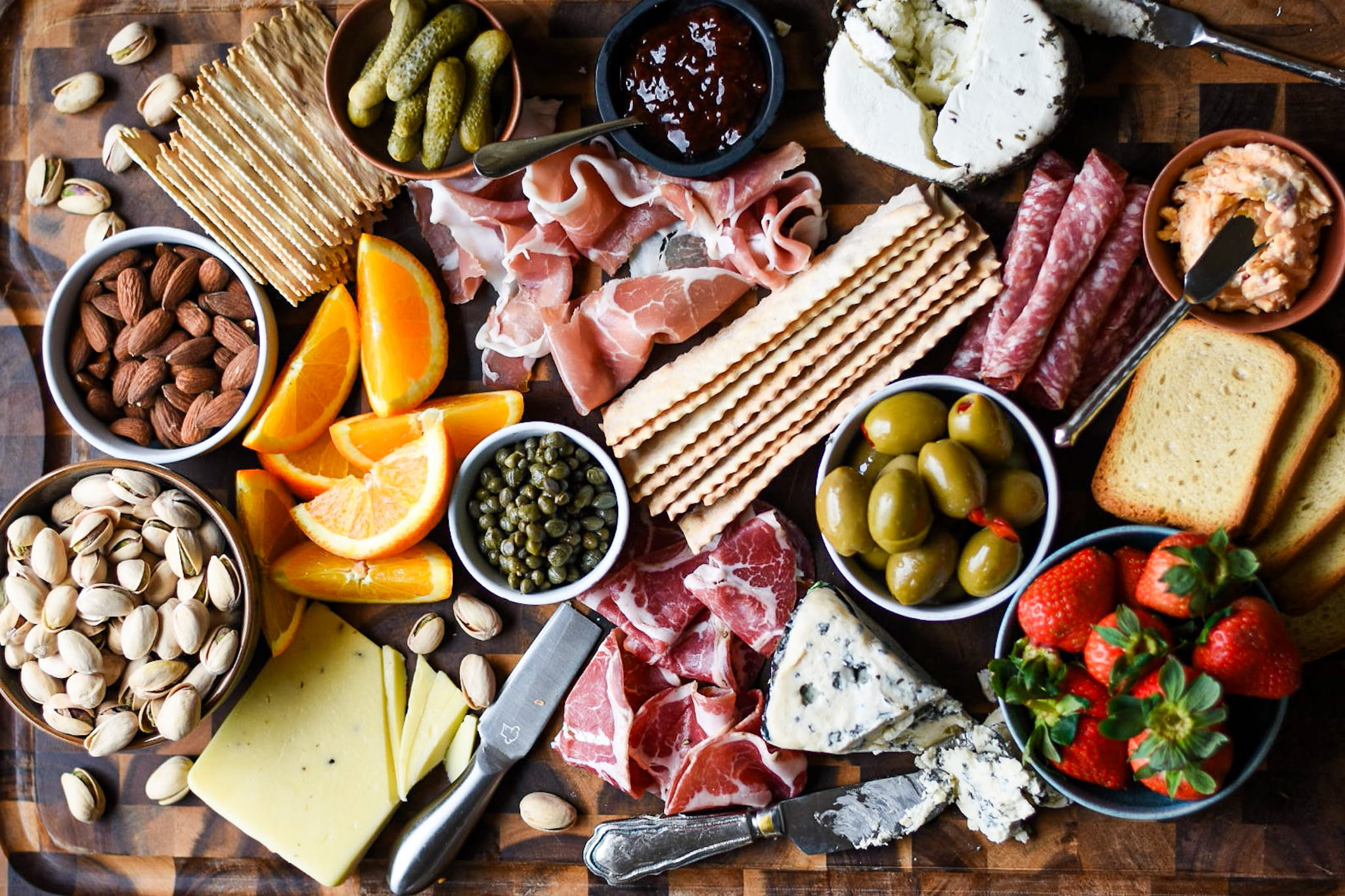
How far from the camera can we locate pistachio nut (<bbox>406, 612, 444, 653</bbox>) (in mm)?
2502

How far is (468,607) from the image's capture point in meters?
2.47

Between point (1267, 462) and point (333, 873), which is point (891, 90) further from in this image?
point (333, 873)

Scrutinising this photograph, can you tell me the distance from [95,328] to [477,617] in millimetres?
1115

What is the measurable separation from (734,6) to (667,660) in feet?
4.85

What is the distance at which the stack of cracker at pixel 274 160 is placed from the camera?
2357mm

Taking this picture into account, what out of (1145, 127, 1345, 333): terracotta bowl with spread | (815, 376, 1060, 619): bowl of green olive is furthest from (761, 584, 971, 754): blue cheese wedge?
(1145, 127, 1345, 333): terracotta bowl with spread

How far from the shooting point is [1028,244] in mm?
2230

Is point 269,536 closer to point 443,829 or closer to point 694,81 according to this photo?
point 443,829

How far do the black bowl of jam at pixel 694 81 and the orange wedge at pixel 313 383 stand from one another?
0.78m

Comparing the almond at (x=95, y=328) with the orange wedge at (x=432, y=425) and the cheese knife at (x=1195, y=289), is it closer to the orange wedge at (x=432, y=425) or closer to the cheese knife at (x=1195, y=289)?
the orange wedge at (x=432, y=425)

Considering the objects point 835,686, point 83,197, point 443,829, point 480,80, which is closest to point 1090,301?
point 835,686

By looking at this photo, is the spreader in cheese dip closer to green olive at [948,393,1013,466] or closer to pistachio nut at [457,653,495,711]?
green olive at [948,393,1013,466]

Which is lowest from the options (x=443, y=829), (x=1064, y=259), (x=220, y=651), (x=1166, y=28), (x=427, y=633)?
(x=443, y=829)

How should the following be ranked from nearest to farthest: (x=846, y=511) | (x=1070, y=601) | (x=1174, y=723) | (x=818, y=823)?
(x=1174, y=723) → (x=1070, y=601) → (x=846, y=511) → (x=818, y=823)
